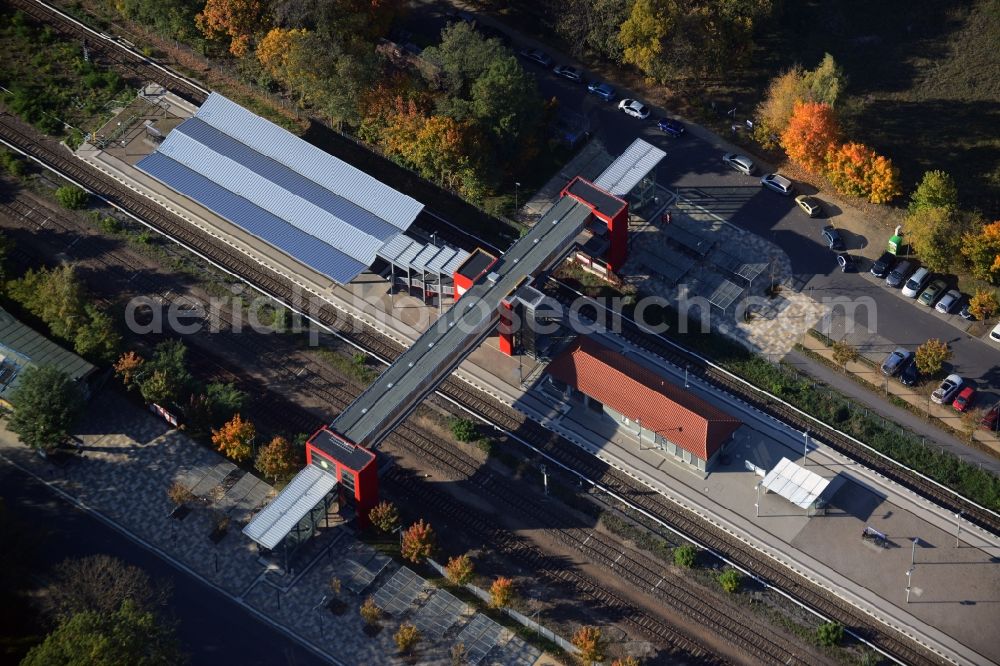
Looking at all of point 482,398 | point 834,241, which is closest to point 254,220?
point 482,398

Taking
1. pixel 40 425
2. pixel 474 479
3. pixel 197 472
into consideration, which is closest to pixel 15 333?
pixel 40 425

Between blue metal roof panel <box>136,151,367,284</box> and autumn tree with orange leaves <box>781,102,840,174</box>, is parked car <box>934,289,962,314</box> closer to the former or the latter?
autumn tree with orange leaves <box>781,102,840,174</box>

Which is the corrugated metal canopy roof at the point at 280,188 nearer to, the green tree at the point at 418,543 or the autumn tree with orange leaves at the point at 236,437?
the autumn tree with orange leaves at the point at 236,437

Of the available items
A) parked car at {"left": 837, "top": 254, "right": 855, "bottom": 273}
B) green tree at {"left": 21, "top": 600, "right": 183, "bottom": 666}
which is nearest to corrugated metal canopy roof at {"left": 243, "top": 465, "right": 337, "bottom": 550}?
green tree at {"left": 21, "top": 600, "right": 183, "bottom": 666}

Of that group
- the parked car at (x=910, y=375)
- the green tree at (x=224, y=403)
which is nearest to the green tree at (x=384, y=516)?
the green tree at (x=224, y=403)

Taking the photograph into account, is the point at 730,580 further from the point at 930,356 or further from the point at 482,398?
the point at 930,356

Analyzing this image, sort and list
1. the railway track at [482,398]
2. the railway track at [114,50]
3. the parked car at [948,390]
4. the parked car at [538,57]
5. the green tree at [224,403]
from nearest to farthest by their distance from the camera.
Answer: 1. the railway track at [482,398]
2. the green tree at [224,403]
3. the parked car at [948,390]
4. the railway track at [114,50]
5. the parked car at [538,57]
